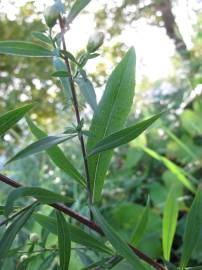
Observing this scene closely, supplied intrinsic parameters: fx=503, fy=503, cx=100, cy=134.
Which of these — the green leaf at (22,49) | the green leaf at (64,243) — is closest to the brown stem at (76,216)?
the green leaf at (64,243)

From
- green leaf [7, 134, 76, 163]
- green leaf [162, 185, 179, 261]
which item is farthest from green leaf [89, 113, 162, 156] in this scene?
green leaf [162, 185, 179, 261]

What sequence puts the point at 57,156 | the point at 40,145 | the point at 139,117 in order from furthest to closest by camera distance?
1. the point at 139,117
2. the point at 57,156
3. the point at 40,145

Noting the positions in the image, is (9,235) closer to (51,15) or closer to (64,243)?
(64,243)

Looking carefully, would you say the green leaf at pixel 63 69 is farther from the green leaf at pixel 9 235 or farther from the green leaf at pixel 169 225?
the green leaf at pixel 169 225

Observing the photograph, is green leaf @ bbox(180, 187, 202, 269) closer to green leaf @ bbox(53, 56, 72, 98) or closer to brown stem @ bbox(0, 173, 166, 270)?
brown stem @ bbox(0, 173, 166, 270)

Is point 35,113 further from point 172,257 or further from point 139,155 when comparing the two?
point 172,257

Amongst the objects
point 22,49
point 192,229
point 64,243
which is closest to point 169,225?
point 192,229
